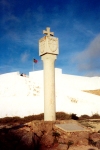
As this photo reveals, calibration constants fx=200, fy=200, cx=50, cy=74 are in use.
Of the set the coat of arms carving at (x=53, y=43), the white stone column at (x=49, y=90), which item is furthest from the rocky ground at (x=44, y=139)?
the coat of arms carving at (x=53, y=43)

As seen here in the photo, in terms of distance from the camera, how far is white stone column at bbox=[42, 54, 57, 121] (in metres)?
9.95

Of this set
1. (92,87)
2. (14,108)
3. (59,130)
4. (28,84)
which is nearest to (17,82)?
(28,84)

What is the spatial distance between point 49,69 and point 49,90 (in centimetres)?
106

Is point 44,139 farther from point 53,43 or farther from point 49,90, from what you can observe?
point 53,43

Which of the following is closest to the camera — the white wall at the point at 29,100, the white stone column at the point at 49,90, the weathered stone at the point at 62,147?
the weathered stone at the point at 62,147

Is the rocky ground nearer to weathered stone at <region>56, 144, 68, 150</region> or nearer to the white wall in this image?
weathered stone at <region>56, 144, 68, 150</region>

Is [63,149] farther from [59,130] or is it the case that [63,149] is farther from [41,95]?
[41,95]

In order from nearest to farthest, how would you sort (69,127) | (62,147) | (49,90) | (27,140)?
(27,140), (62,147), (69,127), (49,90)

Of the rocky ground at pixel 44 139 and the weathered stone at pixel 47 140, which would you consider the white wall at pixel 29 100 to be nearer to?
the rocky ground at pixel 44 139

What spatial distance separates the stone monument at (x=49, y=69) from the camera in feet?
32.7

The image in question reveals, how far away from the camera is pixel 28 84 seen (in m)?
29.3

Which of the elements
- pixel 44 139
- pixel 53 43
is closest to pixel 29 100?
pixel 53 43

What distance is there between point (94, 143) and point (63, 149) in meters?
1.28

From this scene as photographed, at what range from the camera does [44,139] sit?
7.56m
